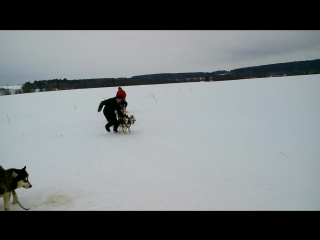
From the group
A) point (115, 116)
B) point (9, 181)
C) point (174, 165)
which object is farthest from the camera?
point (115, 116)

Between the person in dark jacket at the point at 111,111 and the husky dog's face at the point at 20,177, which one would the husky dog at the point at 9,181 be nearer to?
the husky dog's face at the point at 20,177

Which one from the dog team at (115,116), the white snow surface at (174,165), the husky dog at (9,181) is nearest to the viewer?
the husky dog at (9,181)

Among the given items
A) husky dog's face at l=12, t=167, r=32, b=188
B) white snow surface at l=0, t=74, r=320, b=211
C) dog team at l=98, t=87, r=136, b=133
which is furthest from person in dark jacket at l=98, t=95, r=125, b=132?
husky dog's face at l=12, t=167, r=32, b=188

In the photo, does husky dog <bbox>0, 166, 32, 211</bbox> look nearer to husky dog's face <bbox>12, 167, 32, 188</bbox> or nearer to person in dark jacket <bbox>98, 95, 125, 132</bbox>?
husky dog's face <bbox>12, 167, 32, 188</bbox>

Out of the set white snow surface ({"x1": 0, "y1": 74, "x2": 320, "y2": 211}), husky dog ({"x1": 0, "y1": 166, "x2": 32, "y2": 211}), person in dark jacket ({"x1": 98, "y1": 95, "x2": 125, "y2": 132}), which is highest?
person in dark jacket ({"x1": 98, "y1": 95, "x2": 125, "y2": 132})

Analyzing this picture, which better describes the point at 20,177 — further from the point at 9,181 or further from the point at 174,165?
the point at 174,165

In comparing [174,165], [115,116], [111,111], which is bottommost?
[174,165]

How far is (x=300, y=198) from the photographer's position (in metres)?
3.98

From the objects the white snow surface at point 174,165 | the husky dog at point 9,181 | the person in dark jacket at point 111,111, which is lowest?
the white snow surface at point 174,165

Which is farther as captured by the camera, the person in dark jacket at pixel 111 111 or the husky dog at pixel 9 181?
the person in dark jacket at pixel 111 111

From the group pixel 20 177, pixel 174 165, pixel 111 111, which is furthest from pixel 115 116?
pixel 20 177

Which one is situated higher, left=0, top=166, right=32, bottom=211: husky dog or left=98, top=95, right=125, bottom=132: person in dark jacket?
left=98, top=95, right=125, bottom=132: person in dark jacket

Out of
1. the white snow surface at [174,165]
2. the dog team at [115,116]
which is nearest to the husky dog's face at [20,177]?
the white snow surface at [174,165]
